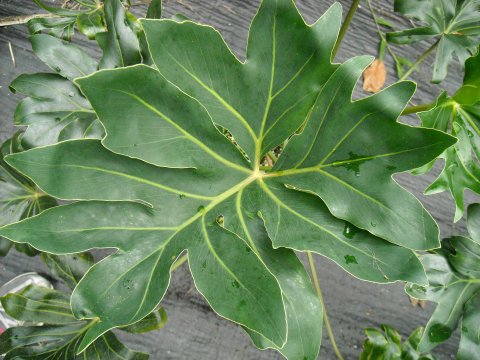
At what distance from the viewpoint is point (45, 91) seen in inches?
34.0

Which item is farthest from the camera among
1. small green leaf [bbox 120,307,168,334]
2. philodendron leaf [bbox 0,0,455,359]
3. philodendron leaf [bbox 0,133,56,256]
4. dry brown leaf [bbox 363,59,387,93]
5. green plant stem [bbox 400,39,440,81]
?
dry brown leaf [bbox 363,59,387,93]

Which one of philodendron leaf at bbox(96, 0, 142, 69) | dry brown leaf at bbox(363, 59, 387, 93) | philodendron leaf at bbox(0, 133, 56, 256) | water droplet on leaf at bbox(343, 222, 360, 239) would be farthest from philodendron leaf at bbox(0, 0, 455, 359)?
dry brown leaf at bbox(363, 59, 387, 93)

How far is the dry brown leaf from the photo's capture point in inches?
52.0

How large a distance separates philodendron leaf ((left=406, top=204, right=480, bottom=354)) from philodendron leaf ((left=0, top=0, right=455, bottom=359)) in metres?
0.34

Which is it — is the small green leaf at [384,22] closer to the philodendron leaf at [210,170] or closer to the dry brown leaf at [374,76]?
the dry brown leaf at [374,76]

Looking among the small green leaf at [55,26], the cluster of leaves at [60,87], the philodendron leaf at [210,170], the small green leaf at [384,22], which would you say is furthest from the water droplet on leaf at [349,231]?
the small green leaf at [384,22]

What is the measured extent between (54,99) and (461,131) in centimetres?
82

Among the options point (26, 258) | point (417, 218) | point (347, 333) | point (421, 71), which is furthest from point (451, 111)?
point (26, 258)

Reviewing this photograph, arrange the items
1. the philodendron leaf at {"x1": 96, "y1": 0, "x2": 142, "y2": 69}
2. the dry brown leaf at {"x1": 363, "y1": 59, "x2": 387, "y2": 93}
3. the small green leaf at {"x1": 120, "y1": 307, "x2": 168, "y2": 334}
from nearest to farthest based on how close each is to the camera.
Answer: the philodendron leaf at {"x1": 96, "y1": 0, "x2": 142, "y2": 69} < the small green leaf at {"x1": 120, "y1": 307, "x2": 168, "y2": 334} < the dry brown leaf at {"x1": 363, "y1": 59, "x2": 387, "y2": 93}

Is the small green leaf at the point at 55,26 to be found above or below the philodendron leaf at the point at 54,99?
above

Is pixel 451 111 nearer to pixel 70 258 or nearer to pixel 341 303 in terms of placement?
pixel 341 303

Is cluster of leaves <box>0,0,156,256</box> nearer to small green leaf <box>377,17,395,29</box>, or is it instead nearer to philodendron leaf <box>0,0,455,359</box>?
philodendron leaf <box>0,0,455,359</box>

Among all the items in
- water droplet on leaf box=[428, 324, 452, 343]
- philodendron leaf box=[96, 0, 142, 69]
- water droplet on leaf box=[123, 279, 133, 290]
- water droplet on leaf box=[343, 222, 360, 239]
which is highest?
philodendron leaf box=[96, 0, 142, 69]

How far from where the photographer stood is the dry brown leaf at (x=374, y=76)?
1320mm
